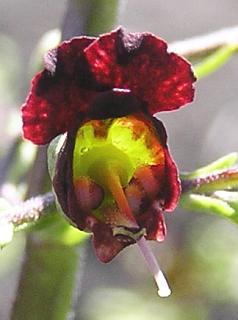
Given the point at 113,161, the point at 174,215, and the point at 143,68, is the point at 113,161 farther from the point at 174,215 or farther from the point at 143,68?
the point at 174,215

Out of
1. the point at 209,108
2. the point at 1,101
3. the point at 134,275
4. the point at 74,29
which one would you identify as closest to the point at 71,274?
the point at 74,29

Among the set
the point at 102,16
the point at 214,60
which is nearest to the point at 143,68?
the point at 102,16

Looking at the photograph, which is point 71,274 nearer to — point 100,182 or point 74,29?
point 100,182

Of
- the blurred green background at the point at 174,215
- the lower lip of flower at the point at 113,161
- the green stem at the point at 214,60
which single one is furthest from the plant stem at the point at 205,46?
the lower lip of flower at the point at 113,161

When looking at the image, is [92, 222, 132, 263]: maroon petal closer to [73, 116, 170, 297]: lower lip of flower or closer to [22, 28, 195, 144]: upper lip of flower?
[73, 116, 170, 297]: lower lip of flower

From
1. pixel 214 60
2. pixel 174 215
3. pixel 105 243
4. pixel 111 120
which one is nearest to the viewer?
pixel 105 243

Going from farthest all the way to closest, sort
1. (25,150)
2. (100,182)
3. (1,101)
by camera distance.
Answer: (1,101) → (25,150) → (100,182)

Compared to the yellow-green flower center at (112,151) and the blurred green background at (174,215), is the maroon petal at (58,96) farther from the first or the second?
the blurred green background at (174,215)
